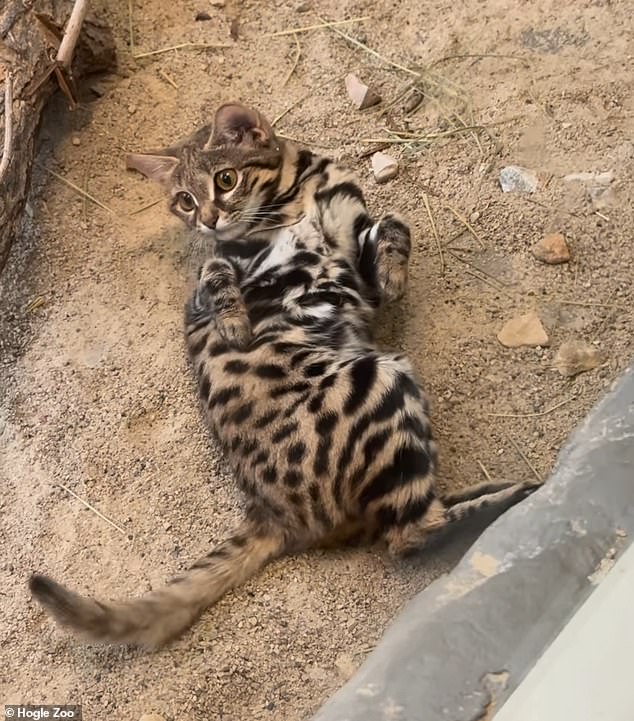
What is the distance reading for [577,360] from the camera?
9.59 feet

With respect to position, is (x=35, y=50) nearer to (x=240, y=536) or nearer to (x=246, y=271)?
(x=246, y=271)

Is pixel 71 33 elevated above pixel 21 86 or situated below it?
above

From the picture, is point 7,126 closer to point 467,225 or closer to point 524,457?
point 467,225

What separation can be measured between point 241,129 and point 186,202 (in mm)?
311

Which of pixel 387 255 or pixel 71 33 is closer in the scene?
pixel 387 255

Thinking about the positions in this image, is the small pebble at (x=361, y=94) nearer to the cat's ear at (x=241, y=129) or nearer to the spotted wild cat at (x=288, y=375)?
the spotted wild cat at (x=288, y=375)

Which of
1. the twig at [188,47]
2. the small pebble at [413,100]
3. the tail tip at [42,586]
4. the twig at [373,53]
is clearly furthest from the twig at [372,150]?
the tail tip at [42,586]

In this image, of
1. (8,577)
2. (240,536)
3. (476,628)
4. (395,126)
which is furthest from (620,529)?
(395,126)

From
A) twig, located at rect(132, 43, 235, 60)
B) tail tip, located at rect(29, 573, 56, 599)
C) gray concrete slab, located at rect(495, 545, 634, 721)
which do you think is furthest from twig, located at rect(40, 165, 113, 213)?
gray concrete slab, located at rect(495, 545, 634, 721)

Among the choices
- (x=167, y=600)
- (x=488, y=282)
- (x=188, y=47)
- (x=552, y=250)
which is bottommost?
(x=167, y=600)

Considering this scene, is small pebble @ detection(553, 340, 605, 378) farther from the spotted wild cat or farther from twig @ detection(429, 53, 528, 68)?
twig @ detection(429, 53, 528, 68)

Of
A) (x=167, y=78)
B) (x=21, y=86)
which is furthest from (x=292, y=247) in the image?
(x=167, y=78)

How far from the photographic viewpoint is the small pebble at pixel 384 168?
347 centimetres

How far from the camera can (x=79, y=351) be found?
3258 mm
